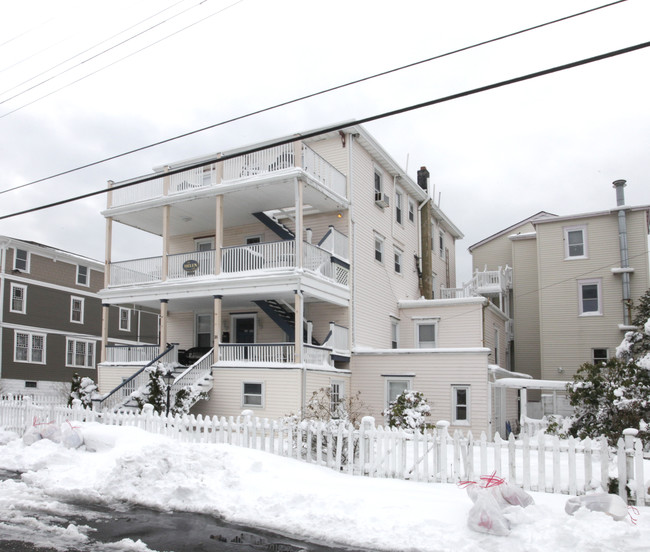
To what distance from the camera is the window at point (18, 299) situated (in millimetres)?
35062

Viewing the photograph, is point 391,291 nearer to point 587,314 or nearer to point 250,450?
point 587,314

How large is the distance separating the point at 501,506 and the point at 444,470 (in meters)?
2.66

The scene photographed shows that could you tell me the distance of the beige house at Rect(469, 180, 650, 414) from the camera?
28750 mm

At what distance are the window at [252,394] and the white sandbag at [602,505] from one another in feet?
43.7

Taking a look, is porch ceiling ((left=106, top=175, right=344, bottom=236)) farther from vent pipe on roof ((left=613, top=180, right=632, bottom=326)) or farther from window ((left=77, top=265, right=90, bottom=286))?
window ((left=77, top=265, right=90, bottom=286))

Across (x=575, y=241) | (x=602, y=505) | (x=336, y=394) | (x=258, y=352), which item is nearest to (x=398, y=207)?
(x=575, y=241)

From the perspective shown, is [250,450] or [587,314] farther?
[587,314]

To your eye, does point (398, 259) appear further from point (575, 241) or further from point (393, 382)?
point (575, 241)

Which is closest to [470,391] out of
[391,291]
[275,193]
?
[391,291]

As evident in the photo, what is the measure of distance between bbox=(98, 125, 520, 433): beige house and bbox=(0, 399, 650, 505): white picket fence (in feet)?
21.2

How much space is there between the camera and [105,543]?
291 inches

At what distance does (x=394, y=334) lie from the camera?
26.9 metres

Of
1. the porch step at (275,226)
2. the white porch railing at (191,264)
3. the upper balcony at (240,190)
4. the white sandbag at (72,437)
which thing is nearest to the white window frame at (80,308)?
the upper balcony at (240,190)

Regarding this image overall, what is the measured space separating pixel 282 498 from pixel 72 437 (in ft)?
20.0
